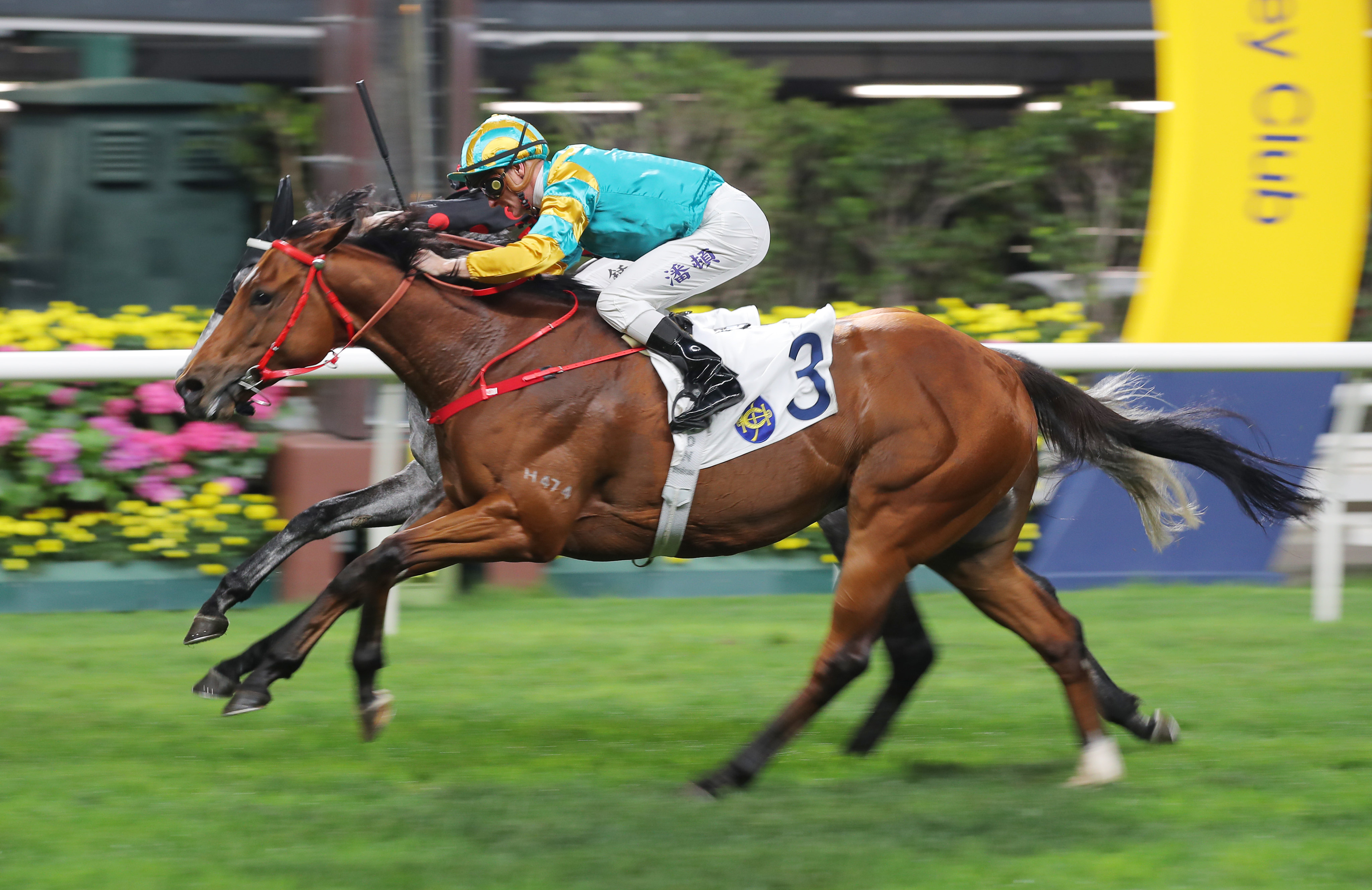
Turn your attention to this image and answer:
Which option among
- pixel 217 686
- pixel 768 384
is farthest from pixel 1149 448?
pixel 217 686

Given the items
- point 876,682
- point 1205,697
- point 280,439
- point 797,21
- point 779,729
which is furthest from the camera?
point 797,21

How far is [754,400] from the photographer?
13.3 feet

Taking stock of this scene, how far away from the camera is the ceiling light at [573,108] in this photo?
7.78 m

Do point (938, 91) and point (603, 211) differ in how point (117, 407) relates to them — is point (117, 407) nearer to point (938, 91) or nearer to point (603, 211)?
point (603, 211)

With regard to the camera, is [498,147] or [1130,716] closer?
[498,147]

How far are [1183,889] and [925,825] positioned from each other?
62 cm

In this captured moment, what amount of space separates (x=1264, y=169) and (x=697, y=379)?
13.1 ft

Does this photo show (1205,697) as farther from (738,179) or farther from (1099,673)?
(738,179)

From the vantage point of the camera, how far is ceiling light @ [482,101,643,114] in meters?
7.78

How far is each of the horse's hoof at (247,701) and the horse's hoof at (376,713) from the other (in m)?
0.29

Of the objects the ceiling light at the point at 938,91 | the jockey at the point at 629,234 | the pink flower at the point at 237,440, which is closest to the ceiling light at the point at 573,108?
the ceiling light at the point at 938,91

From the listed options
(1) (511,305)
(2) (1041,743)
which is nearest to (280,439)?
(1) (511,305)

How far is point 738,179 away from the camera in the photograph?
26.4 feet

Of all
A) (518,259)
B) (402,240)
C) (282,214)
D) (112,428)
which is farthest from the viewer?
(112,428)
